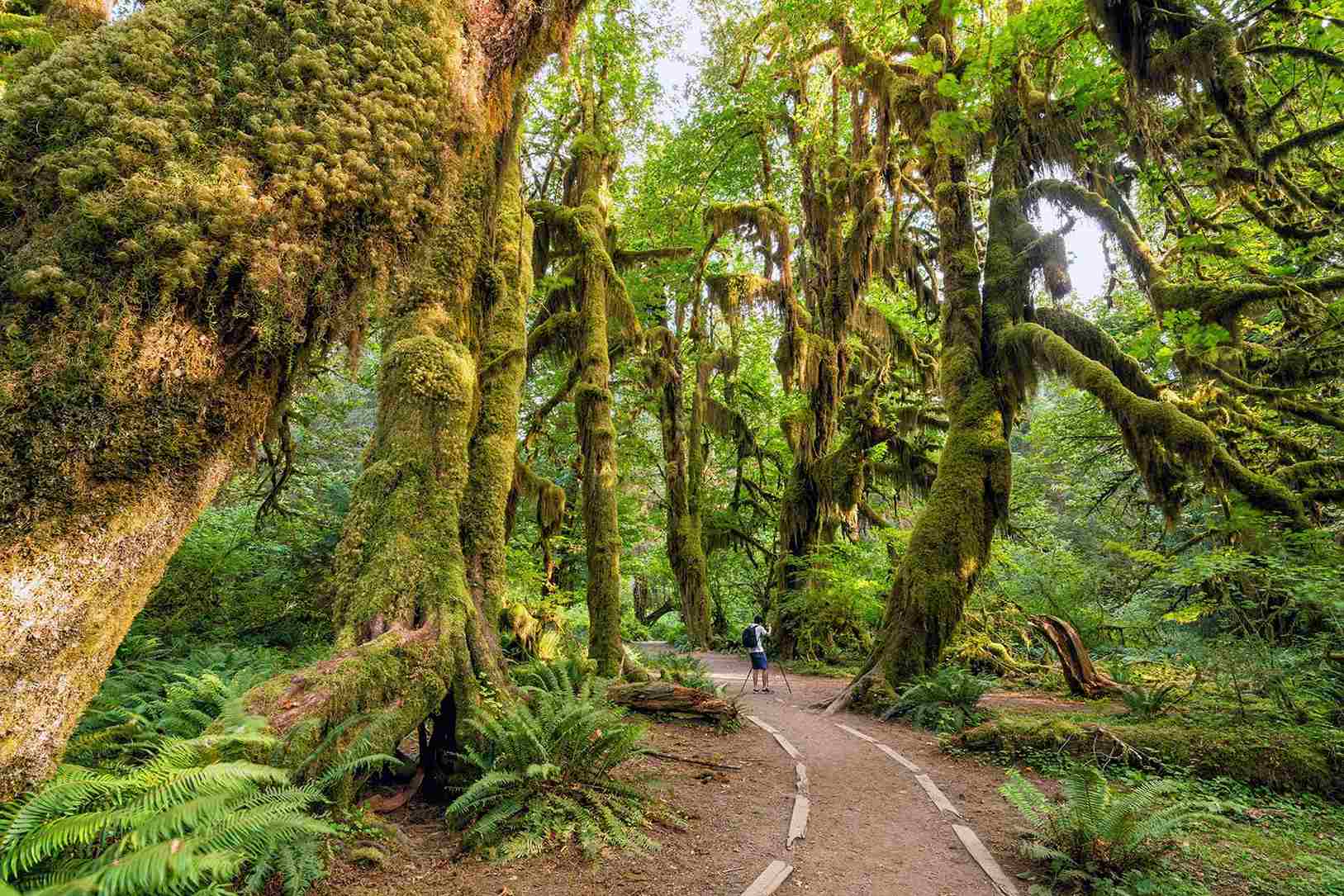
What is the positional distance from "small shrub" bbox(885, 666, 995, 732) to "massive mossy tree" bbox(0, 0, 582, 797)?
9.50 m

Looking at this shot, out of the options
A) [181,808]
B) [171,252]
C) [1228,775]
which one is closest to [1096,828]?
[1228,775]

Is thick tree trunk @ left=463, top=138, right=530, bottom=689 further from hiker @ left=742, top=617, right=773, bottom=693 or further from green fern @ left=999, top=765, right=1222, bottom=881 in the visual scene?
hiker @ left=742, top=617, right=773, bottom=693

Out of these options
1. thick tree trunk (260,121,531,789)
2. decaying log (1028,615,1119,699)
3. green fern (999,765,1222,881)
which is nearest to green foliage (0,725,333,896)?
thick tree trunk (260,121,531,789)

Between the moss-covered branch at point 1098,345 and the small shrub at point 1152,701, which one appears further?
the moss-covered branch at point 1098,345

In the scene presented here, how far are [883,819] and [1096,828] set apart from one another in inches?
75.3

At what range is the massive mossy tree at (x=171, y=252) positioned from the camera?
5.70 ft

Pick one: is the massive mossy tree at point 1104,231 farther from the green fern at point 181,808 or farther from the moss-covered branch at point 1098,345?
the green fern at point 181,808

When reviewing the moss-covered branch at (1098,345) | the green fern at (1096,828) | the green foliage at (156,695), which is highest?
the moss-covered branch at (1098,345)

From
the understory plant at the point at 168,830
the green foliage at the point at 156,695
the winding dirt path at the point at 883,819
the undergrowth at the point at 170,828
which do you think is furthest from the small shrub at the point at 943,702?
the green foliage at the point at 156,695

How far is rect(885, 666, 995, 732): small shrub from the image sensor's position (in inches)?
358

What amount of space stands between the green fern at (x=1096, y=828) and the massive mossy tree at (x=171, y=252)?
230 inches

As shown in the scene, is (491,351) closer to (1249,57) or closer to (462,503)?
(462,503)

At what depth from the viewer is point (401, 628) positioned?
5.10 meters

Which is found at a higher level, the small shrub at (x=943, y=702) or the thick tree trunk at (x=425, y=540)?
the thick tree trunk at (x=425, y=540)
